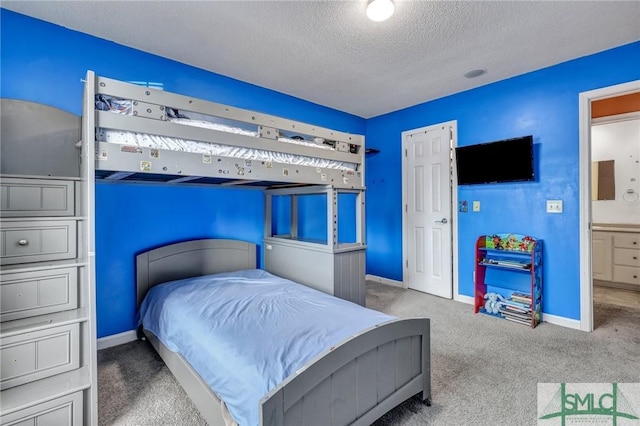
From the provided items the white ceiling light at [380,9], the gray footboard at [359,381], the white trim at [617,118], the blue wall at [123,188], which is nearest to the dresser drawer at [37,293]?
the blue wall at [123,188]

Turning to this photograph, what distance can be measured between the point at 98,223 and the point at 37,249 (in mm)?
753

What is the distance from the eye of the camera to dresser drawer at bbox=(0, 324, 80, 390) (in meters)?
1.44

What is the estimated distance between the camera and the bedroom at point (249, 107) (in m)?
2.25

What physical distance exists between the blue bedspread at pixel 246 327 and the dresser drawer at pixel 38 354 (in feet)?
1.68

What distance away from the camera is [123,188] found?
256 centimetres

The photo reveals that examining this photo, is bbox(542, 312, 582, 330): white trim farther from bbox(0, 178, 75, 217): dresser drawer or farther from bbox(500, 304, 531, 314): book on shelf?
bbox(0, 178, 75, 217): dresser drawer

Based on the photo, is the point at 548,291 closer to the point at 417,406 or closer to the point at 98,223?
the point at 417,406

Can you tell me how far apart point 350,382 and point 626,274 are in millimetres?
4708

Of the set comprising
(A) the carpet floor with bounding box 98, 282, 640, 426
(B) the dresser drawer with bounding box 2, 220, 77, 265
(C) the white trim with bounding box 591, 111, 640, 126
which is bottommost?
(A) the carpet floor with bounding box 98, 282, 640, 426

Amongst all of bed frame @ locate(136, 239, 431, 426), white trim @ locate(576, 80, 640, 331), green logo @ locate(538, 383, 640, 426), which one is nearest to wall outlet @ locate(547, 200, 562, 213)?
white trim @ locate(576, 80, 640, 331)

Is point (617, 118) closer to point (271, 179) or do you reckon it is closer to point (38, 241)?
point (271, 179)

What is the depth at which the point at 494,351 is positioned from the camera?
2416 mm

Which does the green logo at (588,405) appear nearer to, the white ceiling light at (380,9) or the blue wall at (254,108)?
the blue wall at (254,108)

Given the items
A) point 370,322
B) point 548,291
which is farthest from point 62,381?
point 548,291
